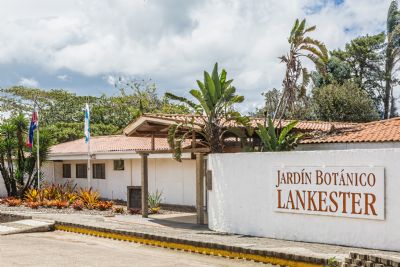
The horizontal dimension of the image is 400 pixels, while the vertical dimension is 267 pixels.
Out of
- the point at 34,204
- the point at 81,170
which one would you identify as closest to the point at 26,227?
→ the point at 34,204

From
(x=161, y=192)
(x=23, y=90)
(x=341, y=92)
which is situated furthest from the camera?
(x=23, y=90)

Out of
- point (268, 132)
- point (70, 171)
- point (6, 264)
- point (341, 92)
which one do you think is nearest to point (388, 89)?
point (341, 92)

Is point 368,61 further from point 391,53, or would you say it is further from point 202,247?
point 202,247

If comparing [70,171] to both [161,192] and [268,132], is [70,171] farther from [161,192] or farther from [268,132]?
[268,132]

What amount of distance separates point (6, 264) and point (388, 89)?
120ft

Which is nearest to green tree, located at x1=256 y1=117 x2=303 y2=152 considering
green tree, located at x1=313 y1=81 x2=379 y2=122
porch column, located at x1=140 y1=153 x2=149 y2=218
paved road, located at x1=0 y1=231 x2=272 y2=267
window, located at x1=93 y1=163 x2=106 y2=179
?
paved road, located at x1=0 y1=231 x2=272 y2=267

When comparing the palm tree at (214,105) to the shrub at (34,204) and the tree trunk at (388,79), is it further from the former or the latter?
the tree trunk at (388,79)

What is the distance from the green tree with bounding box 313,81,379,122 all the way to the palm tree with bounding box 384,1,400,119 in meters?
5.53

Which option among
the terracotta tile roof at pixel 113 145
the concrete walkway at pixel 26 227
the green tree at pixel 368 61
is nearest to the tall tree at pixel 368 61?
the green tree at pixel 368 61

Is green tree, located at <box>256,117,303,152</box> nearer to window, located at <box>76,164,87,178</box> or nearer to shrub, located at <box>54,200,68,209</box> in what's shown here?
shrub, located at <box>54,200,68,209</box>

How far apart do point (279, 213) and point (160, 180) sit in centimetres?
1195

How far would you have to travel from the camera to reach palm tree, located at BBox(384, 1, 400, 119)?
42.0 metres

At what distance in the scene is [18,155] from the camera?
26.3 metres

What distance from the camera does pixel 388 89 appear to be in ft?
140
